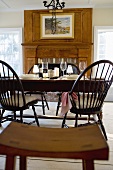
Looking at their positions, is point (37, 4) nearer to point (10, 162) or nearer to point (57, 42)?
point (57, 42)

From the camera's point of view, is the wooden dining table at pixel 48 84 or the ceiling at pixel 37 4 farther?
the ceiling at pixel 37 4

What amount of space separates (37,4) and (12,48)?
1453mm

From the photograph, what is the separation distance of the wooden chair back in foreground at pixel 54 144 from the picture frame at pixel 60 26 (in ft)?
14.2

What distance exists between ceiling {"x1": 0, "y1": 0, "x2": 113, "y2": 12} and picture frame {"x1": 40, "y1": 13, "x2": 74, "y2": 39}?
11.7 inches

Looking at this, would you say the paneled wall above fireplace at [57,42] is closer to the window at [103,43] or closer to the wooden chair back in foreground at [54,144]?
the window at [103,43]

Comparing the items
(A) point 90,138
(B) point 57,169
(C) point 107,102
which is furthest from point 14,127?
(C) point 107,102

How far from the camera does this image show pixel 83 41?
212 inches

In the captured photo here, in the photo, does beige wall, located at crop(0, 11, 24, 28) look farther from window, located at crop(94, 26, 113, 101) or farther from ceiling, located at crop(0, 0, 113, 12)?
window, located at crop(94, 26, 113, 101)

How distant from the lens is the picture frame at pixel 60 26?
213 inches

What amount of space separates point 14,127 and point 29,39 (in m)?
4.44

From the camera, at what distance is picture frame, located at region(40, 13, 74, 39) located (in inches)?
213

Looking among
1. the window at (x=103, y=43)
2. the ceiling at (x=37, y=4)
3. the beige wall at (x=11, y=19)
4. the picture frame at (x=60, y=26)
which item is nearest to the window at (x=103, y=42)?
the window at (x=103, y=43)

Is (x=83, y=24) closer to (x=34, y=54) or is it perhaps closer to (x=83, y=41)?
(x=83, y=41)

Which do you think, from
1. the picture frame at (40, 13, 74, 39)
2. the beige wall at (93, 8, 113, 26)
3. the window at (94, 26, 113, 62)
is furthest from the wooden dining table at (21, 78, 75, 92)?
the beige wall at (93, 8, 113, 26)
